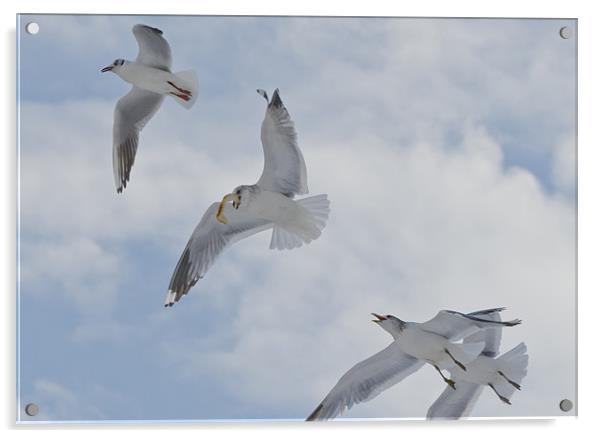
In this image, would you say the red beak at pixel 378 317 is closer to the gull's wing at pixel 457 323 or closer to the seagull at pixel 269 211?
the gull's wing at pixel 457 323

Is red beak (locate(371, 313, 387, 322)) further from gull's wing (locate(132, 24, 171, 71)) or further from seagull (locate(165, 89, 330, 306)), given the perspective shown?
gull's wing (locate(132, 24, 171, 71))

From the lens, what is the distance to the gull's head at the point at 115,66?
6.93 ft

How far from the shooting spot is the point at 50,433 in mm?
2059

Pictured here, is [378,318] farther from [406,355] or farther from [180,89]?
[180,89]

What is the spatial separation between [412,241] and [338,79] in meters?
0.40

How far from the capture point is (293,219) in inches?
83.6

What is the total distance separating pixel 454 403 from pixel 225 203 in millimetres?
669

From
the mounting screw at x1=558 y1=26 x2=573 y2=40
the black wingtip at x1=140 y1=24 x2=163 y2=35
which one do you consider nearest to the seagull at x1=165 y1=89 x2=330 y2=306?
the black wingtip at x1=140 y1=24 x2=163 y2=35

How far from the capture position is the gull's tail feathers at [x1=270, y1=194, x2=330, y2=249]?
212 cm

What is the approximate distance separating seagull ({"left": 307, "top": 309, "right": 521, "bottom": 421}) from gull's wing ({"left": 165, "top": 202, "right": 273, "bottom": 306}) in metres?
0.38

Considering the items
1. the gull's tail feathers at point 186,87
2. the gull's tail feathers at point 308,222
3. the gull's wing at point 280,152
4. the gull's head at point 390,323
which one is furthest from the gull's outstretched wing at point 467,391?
the gull's tail feathers at point 186,87
